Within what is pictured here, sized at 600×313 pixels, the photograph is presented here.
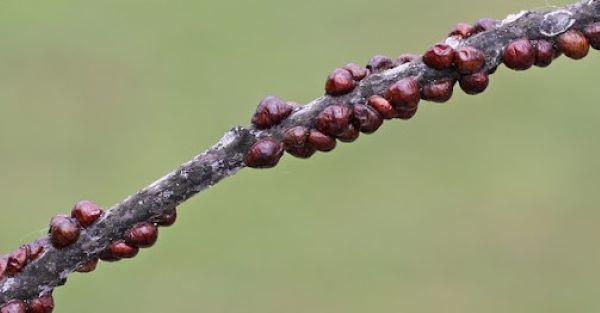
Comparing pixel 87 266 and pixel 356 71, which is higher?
pixel 356 71

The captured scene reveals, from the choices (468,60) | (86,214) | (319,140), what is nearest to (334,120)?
(319,140)

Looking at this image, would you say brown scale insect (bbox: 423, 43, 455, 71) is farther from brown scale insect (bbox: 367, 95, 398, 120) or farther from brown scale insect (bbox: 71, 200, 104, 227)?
brown scale insect (bbox: 71, 200, 104, 227)

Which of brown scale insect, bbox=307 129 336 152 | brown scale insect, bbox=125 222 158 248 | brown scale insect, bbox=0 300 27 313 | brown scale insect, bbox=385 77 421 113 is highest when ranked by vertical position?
brown scale insect, bbox=385 77 421 113

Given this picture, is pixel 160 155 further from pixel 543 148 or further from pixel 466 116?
pixel 543 148

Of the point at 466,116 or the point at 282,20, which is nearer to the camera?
the point at 466,116

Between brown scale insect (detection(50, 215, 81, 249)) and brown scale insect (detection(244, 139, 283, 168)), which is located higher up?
brown scale insect (detection(244, 139, 283, 168))

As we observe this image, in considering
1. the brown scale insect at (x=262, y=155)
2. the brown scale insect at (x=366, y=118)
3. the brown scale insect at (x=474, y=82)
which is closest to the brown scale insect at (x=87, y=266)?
the brown scale insect at (x=262, y=155)

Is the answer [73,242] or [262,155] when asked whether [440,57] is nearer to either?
[262,155]

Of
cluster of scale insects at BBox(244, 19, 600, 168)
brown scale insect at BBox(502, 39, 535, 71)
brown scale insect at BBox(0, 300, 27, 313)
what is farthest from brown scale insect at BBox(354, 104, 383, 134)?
brown scale insect at BBox(0, 300, 27, 313)

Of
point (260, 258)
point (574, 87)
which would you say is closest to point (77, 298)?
point (260, 258)
